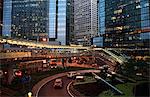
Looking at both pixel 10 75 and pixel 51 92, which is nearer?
pixel 51 92

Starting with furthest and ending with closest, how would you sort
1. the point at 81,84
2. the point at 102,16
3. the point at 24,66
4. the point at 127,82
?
the point at 102,16
the point at 24,66
the point at 127,82
the point at 81,84

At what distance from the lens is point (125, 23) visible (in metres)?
169

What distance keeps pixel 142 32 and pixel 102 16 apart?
53660 mm

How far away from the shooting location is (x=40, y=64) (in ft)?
358

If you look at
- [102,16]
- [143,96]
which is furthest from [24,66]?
[102,16]

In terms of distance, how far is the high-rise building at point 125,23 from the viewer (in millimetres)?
146587

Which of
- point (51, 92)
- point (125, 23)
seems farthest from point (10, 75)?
point (125, 23)

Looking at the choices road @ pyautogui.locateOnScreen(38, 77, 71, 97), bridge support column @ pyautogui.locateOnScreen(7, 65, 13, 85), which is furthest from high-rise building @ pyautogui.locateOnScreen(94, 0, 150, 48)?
bridge support column @ pyautogui.locateOnScreen(7, 65, 13, 85)

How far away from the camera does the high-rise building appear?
481 feet

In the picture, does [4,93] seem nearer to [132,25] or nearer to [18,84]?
[18,84]

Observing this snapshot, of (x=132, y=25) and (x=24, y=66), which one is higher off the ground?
(x=132, y=25)

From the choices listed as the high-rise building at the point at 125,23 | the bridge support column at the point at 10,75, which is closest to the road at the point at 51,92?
the bridge support column at the point at 10,75

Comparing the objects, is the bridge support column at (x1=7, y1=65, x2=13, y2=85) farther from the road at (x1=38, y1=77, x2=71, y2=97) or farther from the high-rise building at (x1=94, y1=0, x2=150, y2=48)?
the high-rise building at (x1=94, y1=0, x2=150, y2=48)

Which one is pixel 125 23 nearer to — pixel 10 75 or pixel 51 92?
pixel 10 75
